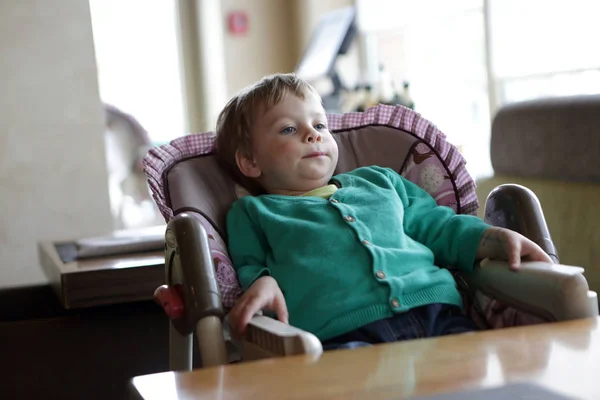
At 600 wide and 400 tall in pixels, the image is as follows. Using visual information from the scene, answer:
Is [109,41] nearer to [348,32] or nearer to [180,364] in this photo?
[348,32]

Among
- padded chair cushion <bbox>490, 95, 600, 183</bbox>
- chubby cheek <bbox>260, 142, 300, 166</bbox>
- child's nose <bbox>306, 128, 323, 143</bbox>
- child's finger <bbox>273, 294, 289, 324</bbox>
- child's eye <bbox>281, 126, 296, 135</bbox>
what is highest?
child's eye <bbox>281, 126, 296, 135</bbox>

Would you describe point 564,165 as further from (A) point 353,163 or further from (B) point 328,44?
(B) point 328,44

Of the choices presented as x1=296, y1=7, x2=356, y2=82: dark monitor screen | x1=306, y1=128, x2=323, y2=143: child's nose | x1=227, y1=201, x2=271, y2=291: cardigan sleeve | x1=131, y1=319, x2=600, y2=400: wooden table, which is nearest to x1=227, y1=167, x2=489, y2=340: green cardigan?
x1=227, y1=201, x2=271, y2=291: cardigan sleeve

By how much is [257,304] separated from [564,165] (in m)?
1.15

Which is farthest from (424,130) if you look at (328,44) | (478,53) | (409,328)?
(478,53)

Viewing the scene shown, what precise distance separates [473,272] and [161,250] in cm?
104

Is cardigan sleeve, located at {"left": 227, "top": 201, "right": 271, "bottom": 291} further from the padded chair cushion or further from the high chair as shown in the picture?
the padded chair cushion

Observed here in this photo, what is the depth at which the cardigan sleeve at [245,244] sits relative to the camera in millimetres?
1511

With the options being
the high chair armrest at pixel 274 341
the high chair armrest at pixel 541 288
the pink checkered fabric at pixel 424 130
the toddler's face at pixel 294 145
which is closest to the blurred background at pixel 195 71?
the pink checkered fabric at pixel 424 130

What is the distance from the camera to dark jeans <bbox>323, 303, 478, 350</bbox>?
1.36 metres

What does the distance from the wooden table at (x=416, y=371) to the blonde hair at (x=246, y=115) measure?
27.4 inches

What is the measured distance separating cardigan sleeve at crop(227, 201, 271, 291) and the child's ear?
0.10 m

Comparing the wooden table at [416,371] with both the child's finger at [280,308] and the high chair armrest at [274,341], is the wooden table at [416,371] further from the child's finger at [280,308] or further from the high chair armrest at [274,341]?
the child's finger at [280,308]

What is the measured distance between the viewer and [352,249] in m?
1.45
